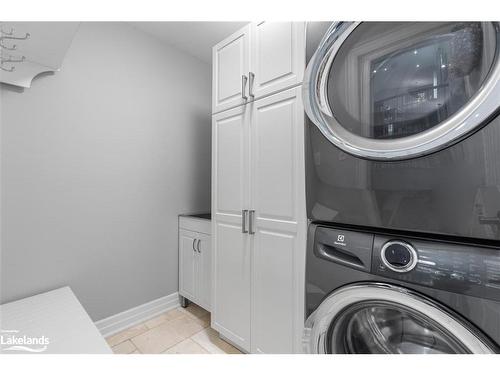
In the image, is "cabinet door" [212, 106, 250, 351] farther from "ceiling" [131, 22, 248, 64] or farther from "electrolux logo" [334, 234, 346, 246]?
"ceiling" [131, 22, 248, 64]

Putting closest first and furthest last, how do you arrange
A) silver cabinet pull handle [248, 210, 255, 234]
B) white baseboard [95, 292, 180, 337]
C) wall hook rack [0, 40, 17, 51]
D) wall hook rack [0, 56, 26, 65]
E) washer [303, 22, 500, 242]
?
1. washer [303, 22, 500, 242]
2. wall hook rack [0, 40, 17, 51]
3. wall hook rack [0, 56, 26, 65]
4. silver cabinet pull handle [248, 210, 255, 234]
5. white baseboard [95, 292, 180, 337]

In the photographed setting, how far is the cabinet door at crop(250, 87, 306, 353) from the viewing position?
110 cm

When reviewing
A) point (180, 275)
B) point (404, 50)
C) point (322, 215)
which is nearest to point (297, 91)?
point (404, 50)

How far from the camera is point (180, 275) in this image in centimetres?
209

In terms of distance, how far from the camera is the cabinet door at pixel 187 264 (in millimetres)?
1926

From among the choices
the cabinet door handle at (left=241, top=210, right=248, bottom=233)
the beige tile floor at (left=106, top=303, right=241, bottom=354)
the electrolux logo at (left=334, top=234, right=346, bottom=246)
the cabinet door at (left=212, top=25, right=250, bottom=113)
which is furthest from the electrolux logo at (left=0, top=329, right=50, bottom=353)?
the cabinet door at (left=212, top=25, right=250, bottom=113)

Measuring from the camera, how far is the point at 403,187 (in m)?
0.56

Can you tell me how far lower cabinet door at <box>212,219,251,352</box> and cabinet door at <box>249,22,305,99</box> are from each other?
0.85 meters

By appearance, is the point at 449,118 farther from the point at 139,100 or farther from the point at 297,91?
the point at 139,100

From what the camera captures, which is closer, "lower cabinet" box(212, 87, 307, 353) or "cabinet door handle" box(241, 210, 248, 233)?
"lower cabinet" box(212, 87, 307, 353)

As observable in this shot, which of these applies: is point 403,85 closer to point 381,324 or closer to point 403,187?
point 403,187

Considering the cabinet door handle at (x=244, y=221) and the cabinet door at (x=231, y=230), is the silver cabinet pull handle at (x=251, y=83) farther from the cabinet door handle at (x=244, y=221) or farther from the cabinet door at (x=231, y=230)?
the cabinet door handle at (x=244, y=221)

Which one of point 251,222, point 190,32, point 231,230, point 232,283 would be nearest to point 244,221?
point 251,222
